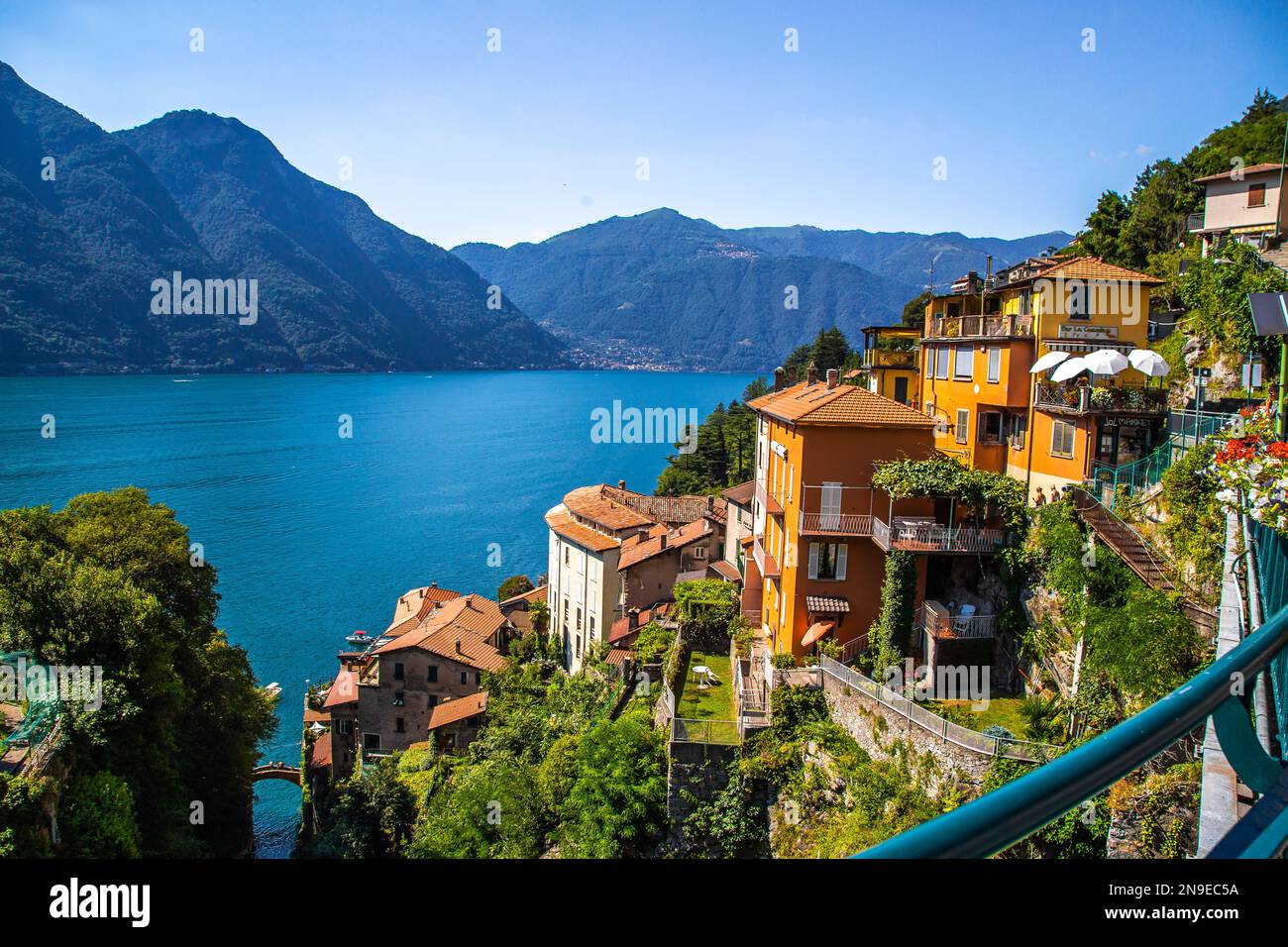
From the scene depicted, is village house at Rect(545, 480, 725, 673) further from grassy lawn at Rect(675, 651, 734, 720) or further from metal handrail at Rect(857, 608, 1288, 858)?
metal handrail at Rect(857, 608, 1288, 858)

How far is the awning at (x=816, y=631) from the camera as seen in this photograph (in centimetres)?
2083

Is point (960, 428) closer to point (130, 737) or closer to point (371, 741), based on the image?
point (130, 737)

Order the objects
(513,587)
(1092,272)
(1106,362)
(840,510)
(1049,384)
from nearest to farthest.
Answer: (1106,362)
(1049,384)
(840,510)
(1092,272)
(513,587)

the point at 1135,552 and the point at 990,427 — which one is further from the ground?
the point at 990,427

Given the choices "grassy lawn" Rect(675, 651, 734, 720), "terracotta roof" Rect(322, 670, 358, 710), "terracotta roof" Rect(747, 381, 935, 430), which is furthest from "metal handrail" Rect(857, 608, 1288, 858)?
"terracotta roof" Rect(322, 670, 358, 710)

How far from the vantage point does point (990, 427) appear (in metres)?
23.6

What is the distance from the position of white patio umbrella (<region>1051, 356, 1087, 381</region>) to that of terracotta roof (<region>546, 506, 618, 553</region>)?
2342cm

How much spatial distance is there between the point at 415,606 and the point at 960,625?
123ft

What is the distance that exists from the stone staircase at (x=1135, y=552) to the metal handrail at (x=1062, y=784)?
12.8 m

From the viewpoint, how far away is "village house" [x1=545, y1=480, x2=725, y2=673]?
3900 centimetres

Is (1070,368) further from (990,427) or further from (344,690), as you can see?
(344,690)

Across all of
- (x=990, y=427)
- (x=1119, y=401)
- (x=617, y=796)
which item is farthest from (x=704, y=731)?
(x=1119, y=401)
